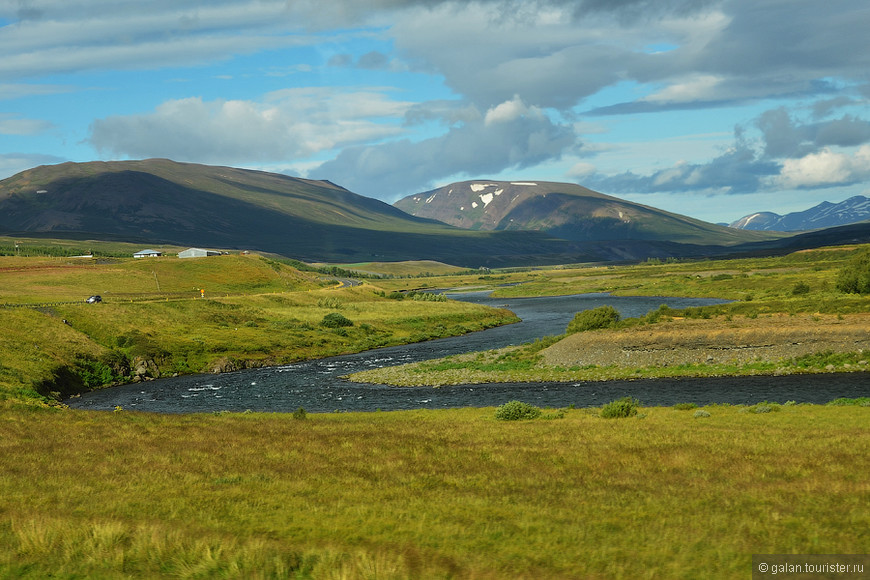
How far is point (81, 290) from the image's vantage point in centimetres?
13112

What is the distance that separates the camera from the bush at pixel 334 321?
112438 mm

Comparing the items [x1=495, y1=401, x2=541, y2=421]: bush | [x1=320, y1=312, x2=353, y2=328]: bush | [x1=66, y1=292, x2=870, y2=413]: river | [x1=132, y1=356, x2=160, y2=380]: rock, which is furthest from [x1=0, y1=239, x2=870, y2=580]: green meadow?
[x1=320, y1=312, x2=353, y2=328]: bush

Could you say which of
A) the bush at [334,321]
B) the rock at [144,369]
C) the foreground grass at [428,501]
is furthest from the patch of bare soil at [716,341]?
the bush at [334,321]

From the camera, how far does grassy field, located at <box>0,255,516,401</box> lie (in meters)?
73.6

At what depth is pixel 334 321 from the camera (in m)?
113

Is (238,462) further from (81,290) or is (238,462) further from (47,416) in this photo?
(81,290)

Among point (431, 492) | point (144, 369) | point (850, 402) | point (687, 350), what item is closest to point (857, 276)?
point (687, 350)

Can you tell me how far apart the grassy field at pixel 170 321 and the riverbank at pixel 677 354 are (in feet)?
83.6

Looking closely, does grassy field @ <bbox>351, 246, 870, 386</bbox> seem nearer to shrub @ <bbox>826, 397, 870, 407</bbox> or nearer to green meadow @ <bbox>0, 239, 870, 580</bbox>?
shrub @ <bbox>826, 397, 870, 407</bbox>

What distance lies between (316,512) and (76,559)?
535 cm

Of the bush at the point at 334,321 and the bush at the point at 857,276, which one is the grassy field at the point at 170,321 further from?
the bush at the point at 857,276

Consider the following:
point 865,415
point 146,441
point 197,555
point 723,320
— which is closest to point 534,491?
point 197,555

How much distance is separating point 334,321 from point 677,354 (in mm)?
60382

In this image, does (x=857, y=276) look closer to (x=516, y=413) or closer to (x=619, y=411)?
(x=619, y=411)
